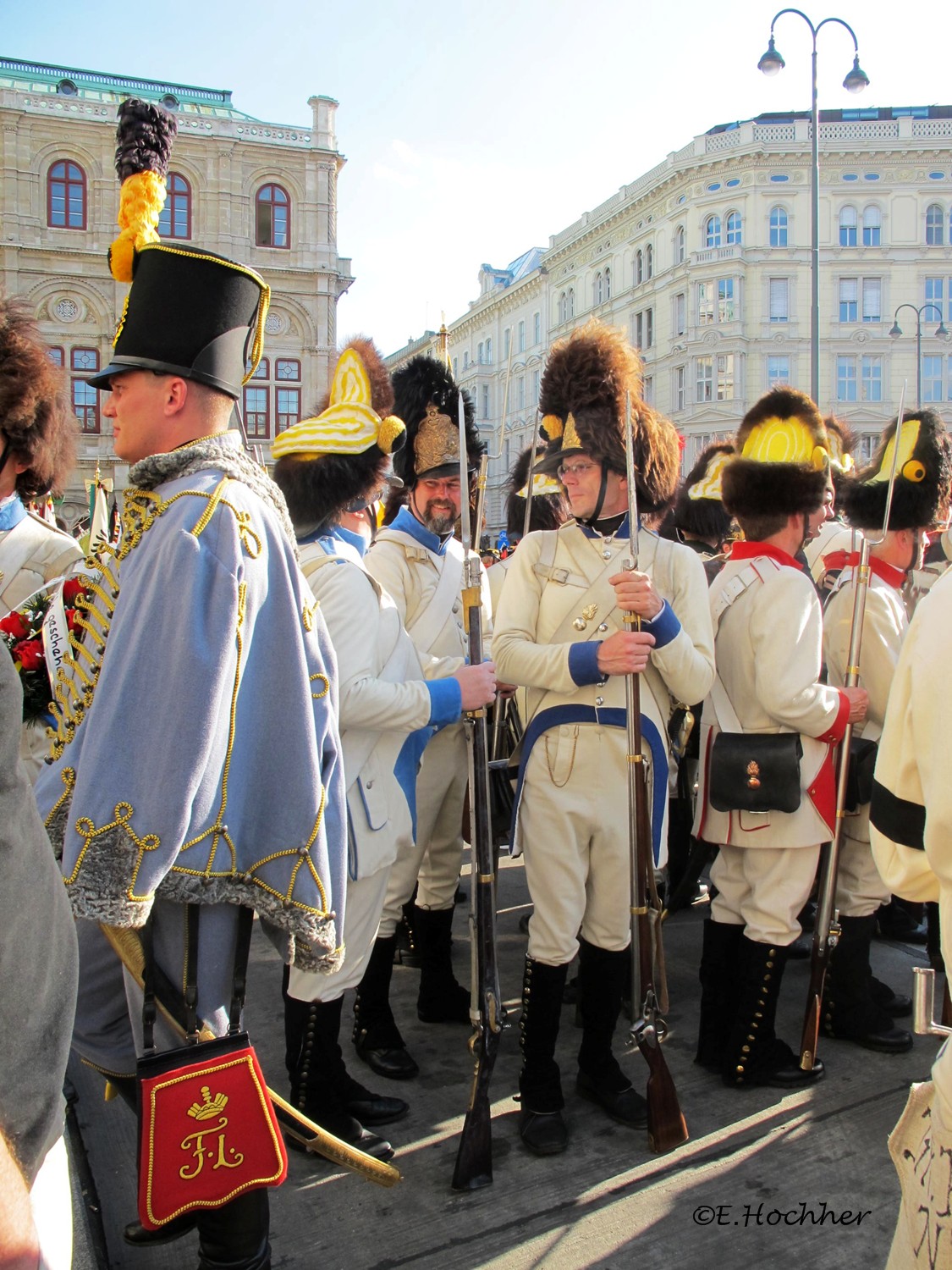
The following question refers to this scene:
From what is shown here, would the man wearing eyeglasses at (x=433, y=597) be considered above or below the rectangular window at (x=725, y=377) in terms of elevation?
below

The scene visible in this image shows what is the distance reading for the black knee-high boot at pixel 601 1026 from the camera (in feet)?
10.4

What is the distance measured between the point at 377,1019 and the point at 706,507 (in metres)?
3.97

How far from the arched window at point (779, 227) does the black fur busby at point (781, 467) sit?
4354 centimetres

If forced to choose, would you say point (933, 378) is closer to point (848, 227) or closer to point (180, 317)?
point (848, 227)

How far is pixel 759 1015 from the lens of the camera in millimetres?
3283

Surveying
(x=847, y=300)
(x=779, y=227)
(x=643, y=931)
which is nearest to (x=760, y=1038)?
(x=643, y=931)

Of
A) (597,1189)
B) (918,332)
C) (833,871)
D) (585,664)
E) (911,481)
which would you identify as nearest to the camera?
(597,1189)

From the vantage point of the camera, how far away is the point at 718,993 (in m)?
3.51

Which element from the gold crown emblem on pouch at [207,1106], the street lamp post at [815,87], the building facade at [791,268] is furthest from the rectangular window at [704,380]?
the gold crown emblem on pouch at [207,1106]

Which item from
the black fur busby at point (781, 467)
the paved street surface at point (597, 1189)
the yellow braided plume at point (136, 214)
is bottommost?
the paved street surface at point (597, 1189)

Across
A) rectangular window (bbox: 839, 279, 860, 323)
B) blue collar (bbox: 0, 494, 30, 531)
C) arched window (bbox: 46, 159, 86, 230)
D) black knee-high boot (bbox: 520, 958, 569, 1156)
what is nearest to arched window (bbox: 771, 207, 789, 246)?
rectangular window (bbox: 839, 279, 860, 323)

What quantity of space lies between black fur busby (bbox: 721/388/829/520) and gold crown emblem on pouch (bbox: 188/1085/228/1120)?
2686 mm

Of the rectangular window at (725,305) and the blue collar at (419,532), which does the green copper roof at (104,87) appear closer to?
the rectangular window at (725,305)

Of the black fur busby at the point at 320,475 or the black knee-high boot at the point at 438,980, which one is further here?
the black knee-high boot at the point at 438,980
